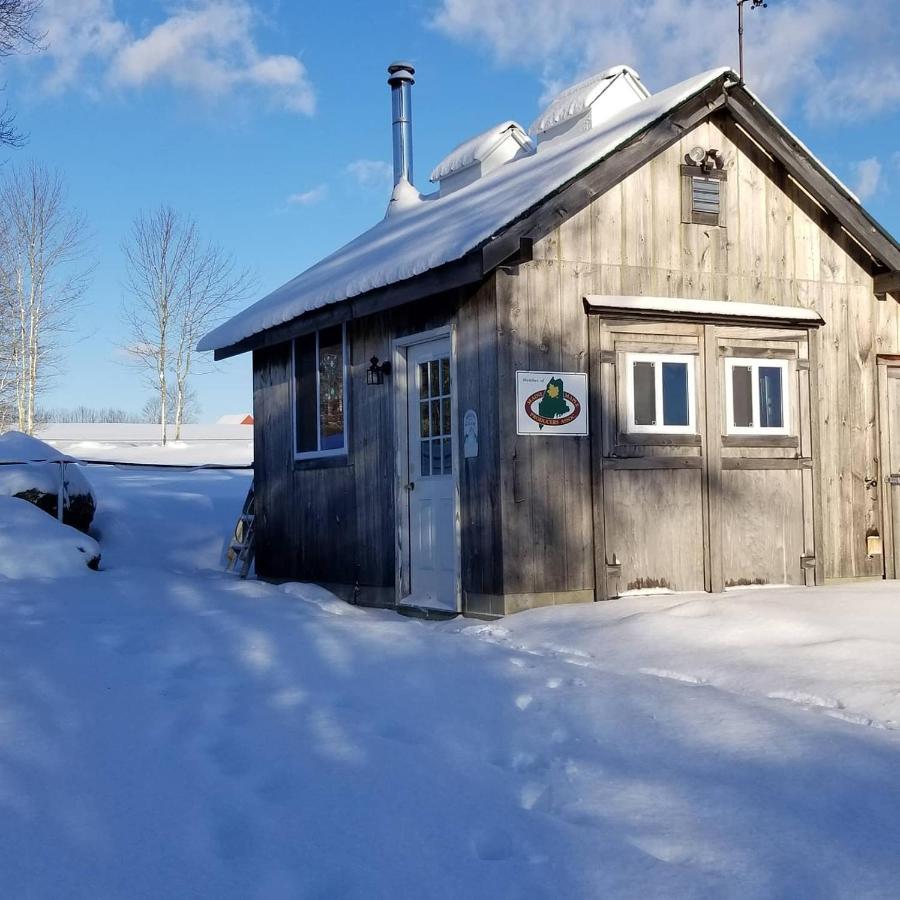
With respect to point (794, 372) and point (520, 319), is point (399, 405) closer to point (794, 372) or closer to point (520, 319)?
point (520, 319)

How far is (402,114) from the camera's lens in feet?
48.1

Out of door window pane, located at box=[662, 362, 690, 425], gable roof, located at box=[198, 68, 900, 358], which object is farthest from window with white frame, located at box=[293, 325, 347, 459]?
door window pane, located at box=[662, 362, 690, 425]

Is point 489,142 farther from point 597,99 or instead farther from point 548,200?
point 548,200

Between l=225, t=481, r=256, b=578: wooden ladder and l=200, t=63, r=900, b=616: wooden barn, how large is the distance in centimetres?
316

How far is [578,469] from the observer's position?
28.7 ft

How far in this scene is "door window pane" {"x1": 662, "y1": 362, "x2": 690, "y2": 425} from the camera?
9148 millimetres

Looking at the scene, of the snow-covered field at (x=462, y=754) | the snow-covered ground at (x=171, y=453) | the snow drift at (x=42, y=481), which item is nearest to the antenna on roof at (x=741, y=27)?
the snow-covered field at (x=462, y=754)

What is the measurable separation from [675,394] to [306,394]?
14.0 feet

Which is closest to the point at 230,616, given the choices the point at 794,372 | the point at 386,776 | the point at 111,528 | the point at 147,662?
the point at 147,662

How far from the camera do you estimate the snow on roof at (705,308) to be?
8883 millimetres

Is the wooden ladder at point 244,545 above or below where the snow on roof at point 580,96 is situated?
below

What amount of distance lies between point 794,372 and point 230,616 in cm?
518

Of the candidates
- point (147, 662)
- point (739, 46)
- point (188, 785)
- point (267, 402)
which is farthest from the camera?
point (267, 402)

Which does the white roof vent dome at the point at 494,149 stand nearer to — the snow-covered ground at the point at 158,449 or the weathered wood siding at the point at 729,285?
the weathered wood siding at the point at 729,285
